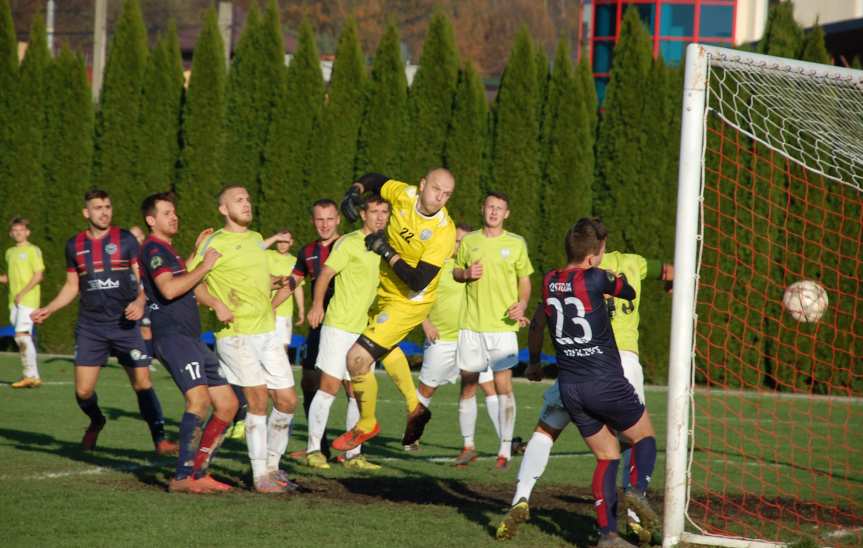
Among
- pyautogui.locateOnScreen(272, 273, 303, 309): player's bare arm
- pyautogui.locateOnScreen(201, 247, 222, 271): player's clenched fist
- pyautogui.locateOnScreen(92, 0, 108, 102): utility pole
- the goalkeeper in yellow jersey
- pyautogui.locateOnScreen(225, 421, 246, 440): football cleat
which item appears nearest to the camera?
pyautogui.locateOnScreen(201, 247, 222, 271): player's clenched fist

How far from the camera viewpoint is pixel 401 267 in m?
7.98

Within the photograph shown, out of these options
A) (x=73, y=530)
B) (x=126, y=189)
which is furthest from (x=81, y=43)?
(x=73, y=530)

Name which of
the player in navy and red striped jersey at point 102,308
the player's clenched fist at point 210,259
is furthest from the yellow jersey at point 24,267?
the player's clenched fist at point 210,259

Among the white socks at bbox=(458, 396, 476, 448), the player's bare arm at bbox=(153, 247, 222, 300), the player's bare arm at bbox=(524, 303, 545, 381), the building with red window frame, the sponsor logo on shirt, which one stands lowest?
the white socks at bbox=(458, 396, 476, 448)

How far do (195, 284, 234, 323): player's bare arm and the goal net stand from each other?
3.07 m

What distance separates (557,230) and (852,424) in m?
6.59

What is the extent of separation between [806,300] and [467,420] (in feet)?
15.3

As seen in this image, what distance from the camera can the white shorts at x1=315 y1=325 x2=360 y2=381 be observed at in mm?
9375

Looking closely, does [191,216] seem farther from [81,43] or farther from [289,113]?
[81,43]

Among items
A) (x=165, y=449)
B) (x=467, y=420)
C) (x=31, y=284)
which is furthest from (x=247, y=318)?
(x=31, y=284)

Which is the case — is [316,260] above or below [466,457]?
above

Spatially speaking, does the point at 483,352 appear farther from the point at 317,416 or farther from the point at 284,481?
the point at 284,481

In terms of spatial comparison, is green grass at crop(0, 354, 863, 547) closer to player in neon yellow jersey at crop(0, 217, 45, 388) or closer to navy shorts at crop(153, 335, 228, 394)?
navy shorts at crop(153, 335, 228, 394)

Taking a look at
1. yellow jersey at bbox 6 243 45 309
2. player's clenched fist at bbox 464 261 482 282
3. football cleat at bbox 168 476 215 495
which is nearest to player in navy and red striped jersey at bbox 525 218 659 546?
football cleat at bbox 168 476 215 495
